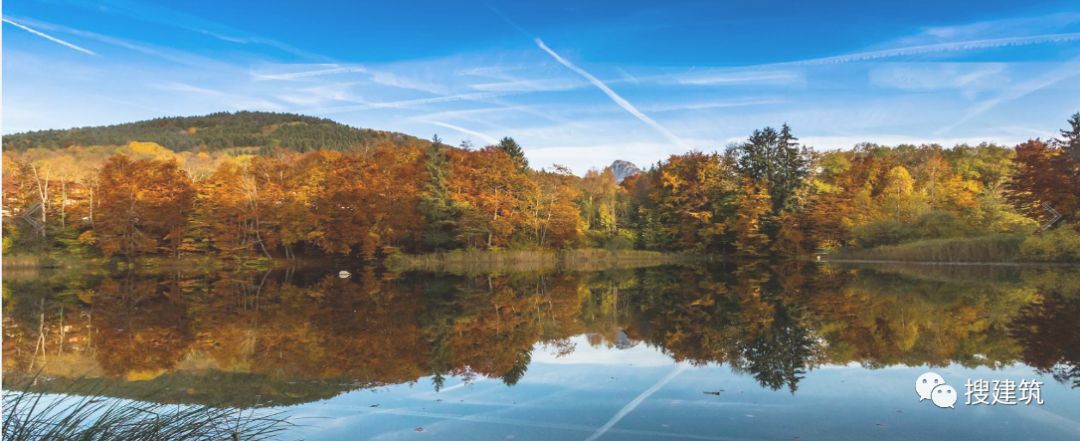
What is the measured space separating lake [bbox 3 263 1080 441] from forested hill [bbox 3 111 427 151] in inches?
2212

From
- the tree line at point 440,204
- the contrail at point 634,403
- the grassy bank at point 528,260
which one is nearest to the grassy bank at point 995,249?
the tree line at point 440,204

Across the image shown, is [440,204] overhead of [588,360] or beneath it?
overhead

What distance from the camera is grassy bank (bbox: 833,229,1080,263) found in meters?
24.3

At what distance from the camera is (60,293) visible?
712 inches

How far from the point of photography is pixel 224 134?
84625mm

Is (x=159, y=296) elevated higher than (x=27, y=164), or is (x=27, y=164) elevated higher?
(x=27, y=164)

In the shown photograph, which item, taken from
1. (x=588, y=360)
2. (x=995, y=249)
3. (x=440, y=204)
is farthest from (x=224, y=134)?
(x=588, y=360)

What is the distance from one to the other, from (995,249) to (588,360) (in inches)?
990

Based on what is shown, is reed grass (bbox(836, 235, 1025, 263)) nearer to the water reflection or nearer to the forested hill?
the water reflection

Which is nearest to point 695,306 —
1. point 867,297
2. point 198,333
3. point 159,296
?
point 867,297

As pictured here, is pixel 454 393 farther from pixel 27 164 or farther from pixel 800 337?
pixel 27 164

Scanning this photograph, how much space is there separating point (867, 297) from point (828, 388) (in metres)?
8.72

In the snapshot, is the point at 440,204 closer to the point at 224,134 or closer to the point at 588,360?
the point at 588,360

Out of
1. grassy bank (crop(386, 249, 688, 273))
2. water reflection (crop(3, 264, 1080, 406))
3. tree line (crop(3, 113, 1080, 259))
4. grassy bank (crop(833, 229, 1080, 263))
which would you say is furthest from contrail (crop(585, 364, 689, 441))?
tree line (crop(3, 113, 1080, 259))
